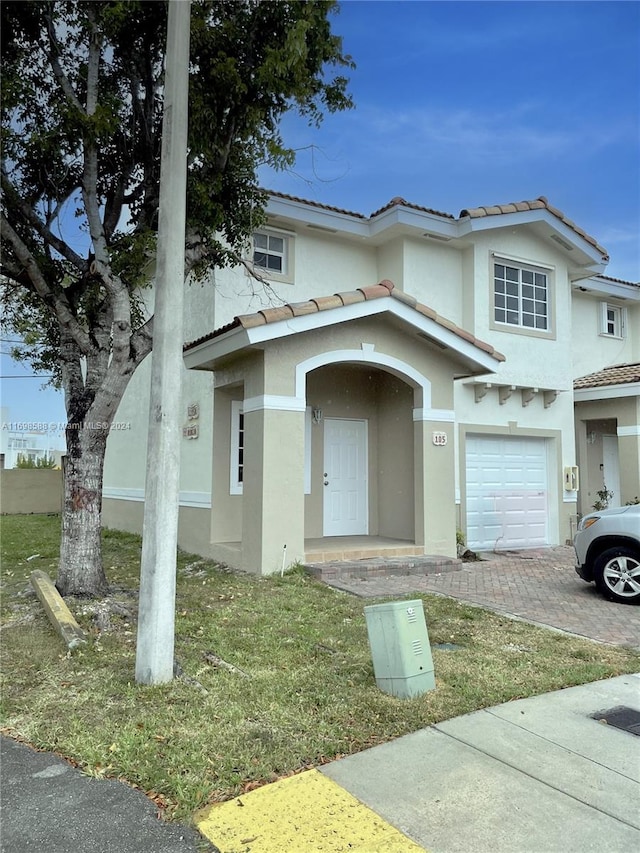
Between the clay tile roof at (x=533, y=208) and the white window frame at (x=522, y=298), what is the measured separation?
1019 millimetres

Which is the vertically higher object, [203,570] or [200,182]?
[200,182]

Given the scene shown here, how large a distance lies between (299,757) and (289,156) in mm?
6837

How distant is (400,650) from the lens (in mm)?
4539

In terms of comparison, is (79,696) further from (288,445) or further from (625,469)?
(625,469)

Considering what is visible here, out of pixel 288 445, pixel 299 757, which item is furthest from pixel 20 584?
pixel 299 757

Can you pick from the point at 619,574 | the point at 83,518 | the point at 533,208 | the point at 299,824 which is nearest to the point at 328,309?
the point at 83,518

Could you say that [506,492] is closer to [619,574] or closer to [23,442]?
[619,574]

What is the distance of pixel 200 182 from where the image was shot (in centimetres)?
771

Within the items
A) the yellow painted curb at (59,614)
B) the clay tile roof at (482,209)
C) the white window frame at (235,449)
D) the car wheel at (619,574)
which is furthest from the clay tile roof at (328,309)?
the yellow painted curb at (59,614)

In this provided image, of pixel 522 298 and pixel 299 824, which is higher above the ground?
pixel 522 298

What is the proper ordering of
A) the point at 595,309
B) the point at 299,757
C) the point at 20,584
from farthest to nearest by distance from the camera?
1. the point at 595,309
2. the point at 20,584
3. the point at 299,757

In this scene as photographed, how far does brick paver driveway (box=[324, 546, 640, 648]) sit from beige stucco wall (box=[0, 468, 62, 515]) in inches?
573

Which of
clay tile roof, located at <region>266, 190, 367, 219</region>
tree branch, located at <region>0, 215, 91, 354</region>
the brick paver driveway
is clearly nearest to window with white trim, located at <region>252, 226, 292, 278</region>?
clay tile roof, located at <region>266, 190, 367, 219</region>

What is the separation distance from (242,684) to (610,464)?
46.0 ft
